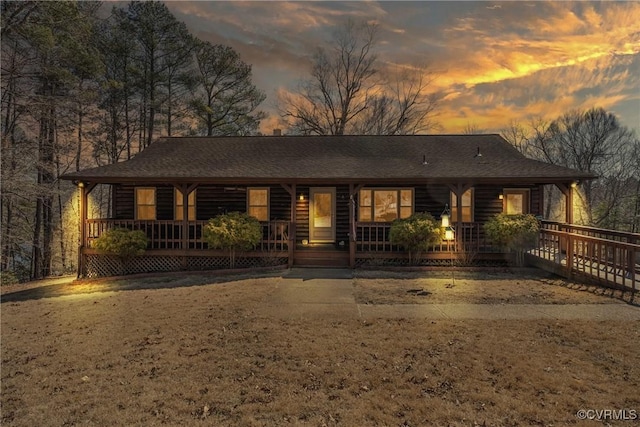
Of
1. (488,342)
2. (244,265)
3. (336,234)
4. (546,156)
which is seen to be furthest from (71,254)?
(546,156)

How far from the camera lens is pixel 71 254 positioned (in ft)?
76.4

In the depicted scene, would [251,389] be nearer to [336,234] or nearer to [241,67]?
[336,234]

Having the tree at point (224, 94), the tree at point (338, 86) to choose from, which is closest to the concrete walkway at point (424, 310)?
the tree at point (224, 94)

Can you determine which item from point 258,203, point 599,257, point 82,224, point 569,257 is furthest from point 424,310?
point 82,224

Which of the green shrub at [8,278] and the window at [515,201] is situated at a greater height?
the window at [515,201]

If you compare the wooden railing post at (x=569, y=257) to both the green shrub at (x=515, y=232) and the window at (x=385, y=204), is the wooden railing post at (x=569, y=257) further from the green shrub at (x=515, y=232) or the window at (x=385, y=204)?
the window at (x=385, y=204)

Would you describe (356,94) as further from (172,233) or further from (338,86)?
(172,233)

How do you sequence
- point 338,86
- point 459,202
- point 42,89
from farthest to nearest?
point 338,86, point 42,89, point 459,202

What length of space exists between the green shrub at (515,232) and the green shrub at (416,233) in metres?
1.90

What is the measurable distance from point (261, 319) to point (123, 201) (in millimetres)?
11078

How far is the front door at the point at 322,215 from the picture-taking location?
575 inches

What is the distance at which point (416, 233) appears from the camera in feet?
37.8

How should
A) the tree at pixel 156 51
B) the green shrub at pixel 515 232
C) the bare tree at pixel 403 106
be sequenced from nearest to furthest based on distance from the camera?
the green shrub at pixel 515 232
the tree at pixel 156 51
the bare tree at pixel 403 106

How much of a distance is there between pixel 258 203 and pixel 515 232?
9888 mm
